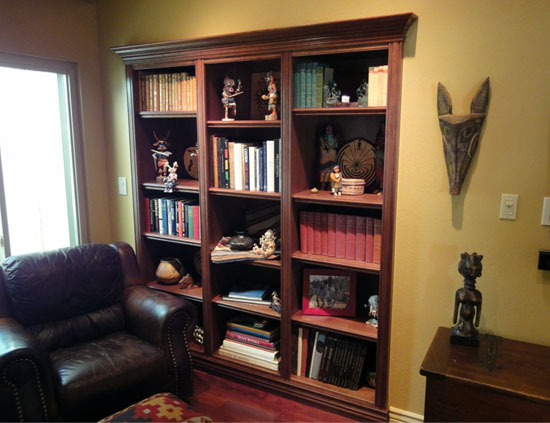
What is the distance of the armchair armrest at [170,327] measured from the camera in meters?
2.43

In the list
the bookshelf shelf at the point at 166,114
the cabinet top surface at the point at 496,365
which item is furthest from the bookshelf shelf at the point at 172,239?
the cabinet top surface at the point at 496,365

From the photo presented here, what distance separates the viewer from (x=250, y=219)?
297 centimetres

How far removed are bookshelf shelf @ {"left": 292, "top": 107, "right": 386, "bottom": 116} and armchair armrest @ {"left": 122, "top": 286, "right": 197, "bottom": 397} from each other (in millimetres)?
1260

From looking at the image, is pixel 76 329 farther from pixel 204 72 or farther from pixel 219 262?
pixel 204 72

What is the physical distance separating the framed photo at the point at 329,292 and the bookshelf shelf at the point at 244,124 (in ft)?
2.86

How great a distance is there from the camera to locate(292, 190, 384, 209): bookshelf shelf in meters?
2.25

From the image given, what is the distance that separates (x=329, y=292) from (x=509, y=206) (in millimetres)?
1062

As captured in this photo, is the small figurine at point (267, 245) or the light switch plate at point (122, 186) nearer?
the small figurine at point (267, 245)

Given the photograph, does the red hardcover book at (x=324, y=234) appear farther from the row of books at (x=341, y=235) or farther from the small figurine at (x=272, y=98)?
the small figurine at (x=272, y=98)

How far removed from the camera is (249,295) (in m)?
2.79

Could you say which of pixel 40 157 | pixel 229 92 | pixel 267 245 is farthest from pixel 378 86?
pixel 40 157

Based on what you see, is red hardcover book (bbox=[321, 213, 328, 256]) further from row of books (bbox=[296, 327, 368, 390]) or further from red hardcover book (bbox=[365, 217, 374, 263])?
row of books (bbox=[296, 327, 368, 390])

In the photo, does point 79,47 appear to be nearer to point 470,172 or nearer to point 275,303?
point 275,303

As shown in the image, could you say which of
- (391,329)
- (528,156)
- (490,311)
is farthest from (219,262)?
(528,156)
